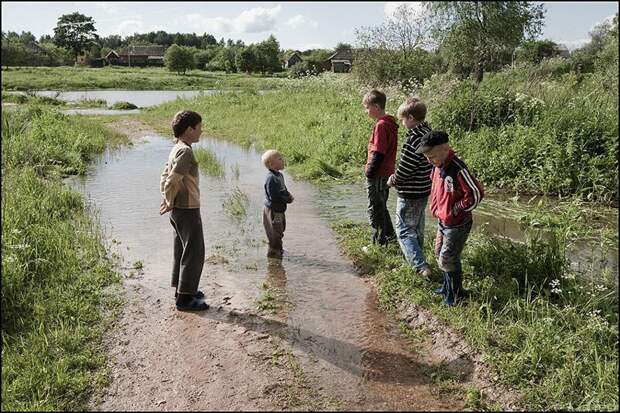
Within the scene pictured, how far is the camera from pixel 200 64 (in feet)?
234

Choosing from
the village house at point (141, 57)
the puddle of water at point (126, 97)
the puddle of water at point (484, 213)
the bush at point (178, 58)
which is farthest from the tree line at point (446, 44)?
the village house at point (141, 57)

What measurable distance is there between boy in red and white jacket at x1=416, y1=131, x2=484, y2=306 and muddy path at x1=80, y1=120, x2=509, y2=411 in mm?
575

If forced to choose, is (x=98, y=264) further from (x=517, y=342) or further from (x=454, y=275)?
(x=517, y=342)

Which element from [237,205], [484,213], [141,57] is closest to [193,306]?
[237,205]

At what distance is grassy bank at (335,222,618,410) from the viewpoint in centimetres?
351

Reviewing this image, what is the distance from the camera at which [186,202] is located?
4.84m

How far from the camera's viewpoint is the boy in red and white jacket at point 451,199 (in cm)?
443

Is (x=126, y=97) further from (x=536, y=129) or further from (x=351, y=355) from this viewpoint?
(x=351, y=355)

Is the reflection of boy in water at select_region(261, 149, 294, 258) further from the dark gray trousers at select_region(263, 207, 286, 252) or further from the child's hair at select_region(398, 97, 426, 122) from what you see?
the child's hair at select_region(398, 97, 426, 122)

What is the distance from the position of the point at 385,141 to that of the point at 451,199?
5.22 feet

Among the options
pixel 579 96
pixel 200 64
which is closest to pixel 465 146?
pixel 579 96

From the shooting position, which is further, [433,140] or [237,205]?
[237,205]

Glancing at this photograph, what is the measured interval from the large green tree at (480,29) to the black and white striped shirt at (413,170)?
5.03 ft

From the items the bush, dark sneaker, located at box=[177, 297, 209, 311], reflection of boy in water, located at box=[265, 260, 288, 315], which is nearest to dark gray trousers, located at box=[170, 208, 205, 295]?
dark sneaker, located at box=[177, 297, 209, 311]
